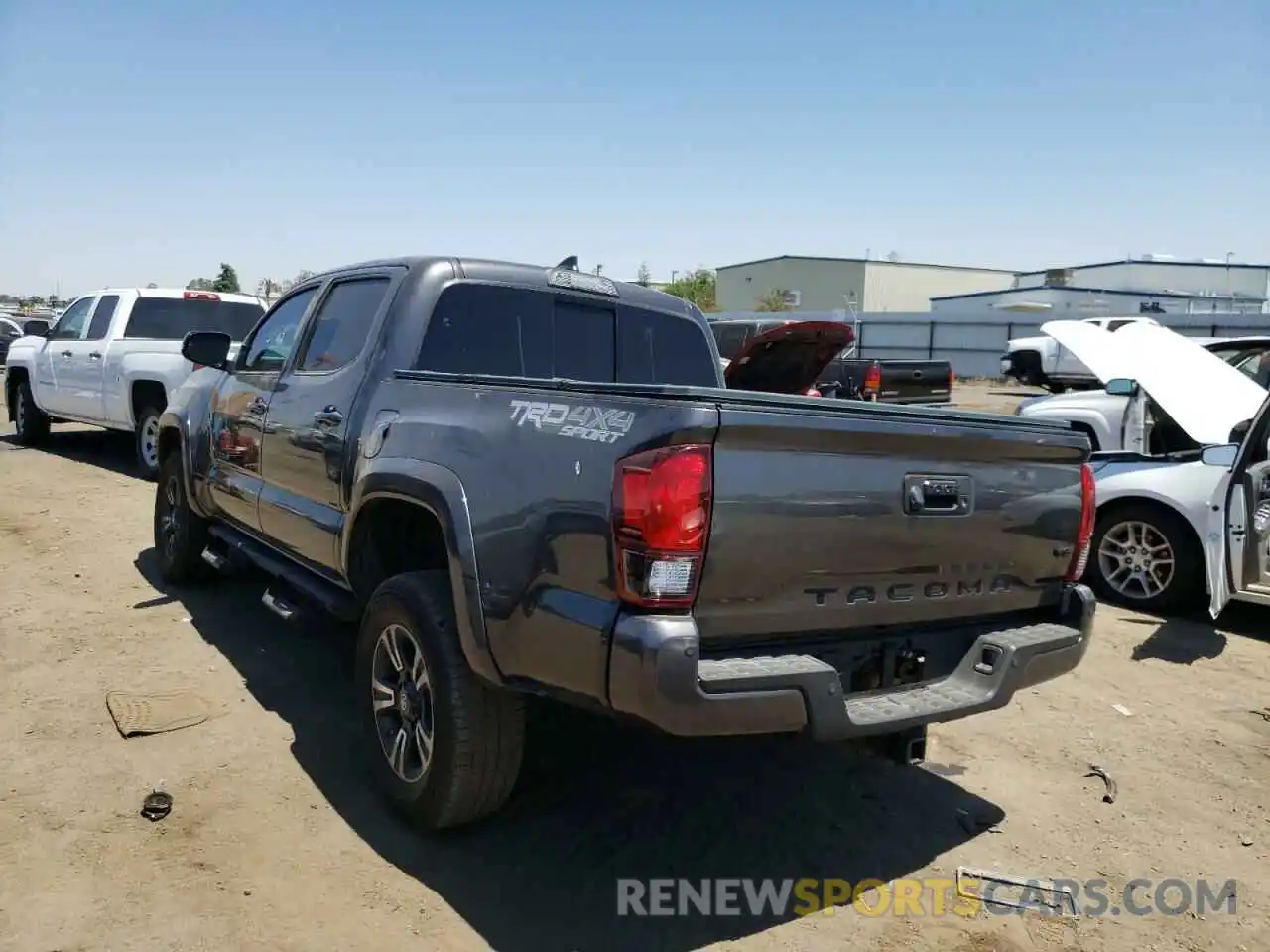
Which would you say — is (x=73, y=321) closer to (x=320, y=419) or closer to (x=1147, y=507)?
(x=320, y=419)

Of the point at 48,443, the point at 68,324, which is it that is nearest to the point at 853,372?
the point at 68,324

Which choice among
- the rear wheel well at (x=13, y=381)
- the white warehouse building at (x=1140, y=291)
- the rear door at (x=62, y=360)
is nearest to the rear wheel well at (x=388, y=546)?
the rear door at (x=62, y=360)

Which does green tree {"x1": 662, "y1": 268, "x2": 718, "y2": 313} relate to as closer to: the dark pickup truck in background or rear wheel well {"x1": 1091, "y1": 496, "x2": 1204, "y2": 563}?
the dark pickup truck in background

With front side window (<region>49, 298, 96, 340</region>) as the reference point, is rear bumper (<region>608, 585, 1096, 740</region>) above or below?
below

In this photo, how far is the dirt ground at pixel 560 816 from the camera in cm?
299

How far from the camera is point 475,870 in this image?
3236mm

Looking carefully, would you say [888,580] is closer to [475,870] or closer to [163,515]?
[475,870]

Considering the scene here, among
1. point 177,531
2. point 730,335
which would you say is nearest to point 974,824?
point 177,531

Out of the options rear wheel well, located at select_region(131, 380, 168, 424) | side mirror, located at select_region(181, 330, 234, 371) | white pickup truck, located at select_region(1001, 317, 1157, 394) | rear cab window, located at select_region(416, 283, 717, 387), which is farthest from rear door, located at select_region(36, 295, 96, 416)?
white pickup truck, located at select_region(1001, 317, 1157, 394)

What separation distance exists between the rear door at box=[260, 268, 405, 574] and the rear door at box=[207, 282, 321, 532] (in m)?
0.16

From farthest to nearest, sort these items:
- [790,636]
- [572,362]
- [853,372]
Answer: [853,372] → [572,362] → [790,636]

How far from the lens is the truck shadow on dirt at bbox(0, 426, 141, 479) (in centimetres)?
1155

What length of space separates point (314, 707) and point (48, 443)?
11.0 m

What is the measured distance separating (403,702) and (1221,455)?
196 inches
